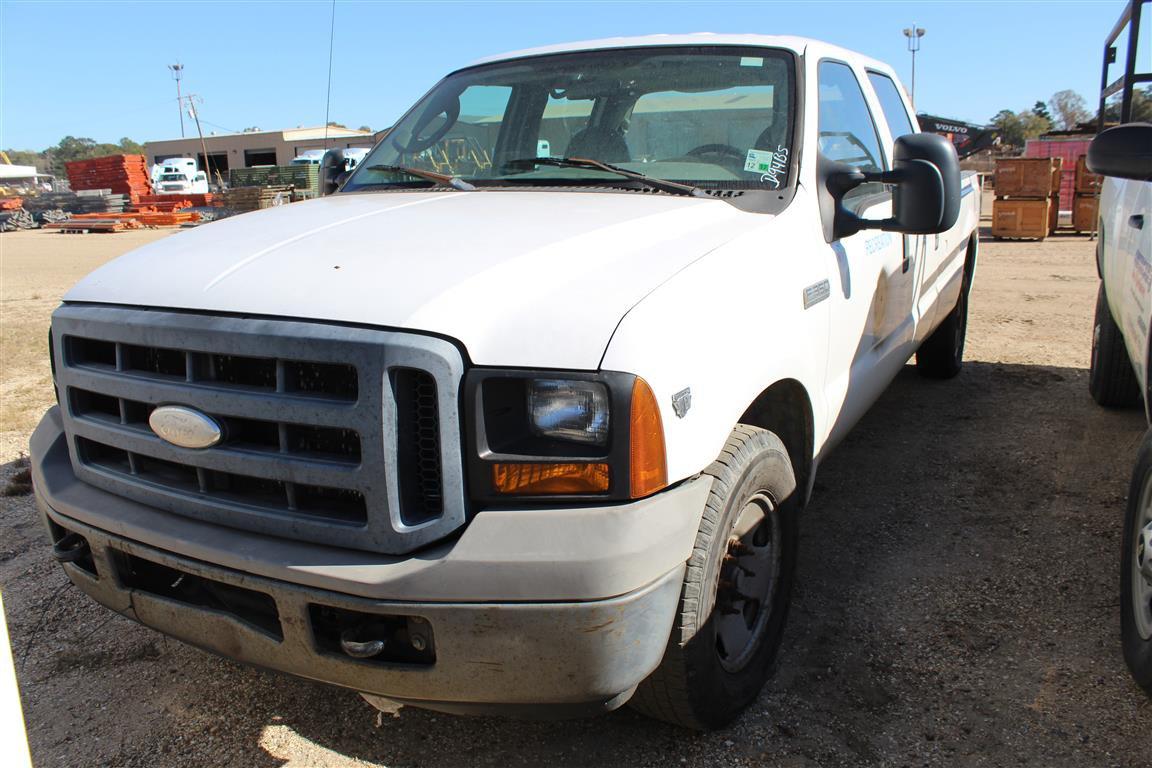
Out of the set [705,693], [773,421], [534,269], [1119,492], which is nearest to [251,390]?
[534,269]

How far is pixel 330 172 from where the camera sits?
4.09 meters

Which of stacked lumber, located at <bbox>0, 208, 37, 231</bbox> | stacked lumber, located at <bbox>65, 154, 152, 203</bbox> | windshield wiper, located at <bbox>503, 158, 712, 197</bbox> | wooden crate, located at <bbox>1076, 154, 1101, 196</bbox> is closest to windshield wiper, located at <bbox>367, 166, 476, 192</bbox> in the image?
windshield wiper, located at <bbox>503, 158, 712, 197</bbox>

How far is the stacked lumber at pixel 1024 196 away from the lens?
15.5 m

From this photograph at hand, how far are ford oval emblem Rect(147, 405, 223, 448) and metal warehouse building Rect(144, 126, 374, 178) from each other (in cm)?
6304

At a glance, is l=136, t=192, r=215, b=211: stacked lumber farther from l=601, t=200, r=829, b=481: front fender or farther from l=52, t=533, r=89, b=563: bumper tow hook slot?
l=601, t=200, r=829, b=481: front fender

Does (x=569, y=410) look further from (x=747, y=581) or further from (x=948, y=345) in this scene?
(x=948, y=345)

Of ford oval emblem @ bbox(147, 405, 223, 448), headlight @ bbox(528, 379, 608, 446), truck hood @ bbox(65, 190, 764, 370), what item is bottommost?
ford oval emblem @ bbox(147, 405, 223, 448)

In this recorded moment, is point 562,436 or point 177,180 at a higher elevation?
point 177,180

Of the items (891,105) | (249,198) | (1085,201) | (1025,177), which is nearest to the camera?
(891,105)

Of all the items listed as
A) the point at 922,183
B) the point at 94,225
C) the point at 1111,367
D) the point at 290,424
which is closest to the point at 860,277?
the point at 922,183

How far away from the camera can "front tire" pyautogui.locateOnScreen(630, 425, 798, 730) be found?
221 cm

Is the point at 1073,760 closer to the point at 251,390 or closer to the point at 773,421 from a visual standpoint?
the point at 773,421

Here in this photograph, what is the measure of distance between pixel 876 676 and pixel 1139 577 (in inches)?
32.8

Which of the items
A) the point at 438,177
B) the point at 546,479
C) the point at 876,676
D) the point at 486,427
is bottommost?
the point at 876,676
